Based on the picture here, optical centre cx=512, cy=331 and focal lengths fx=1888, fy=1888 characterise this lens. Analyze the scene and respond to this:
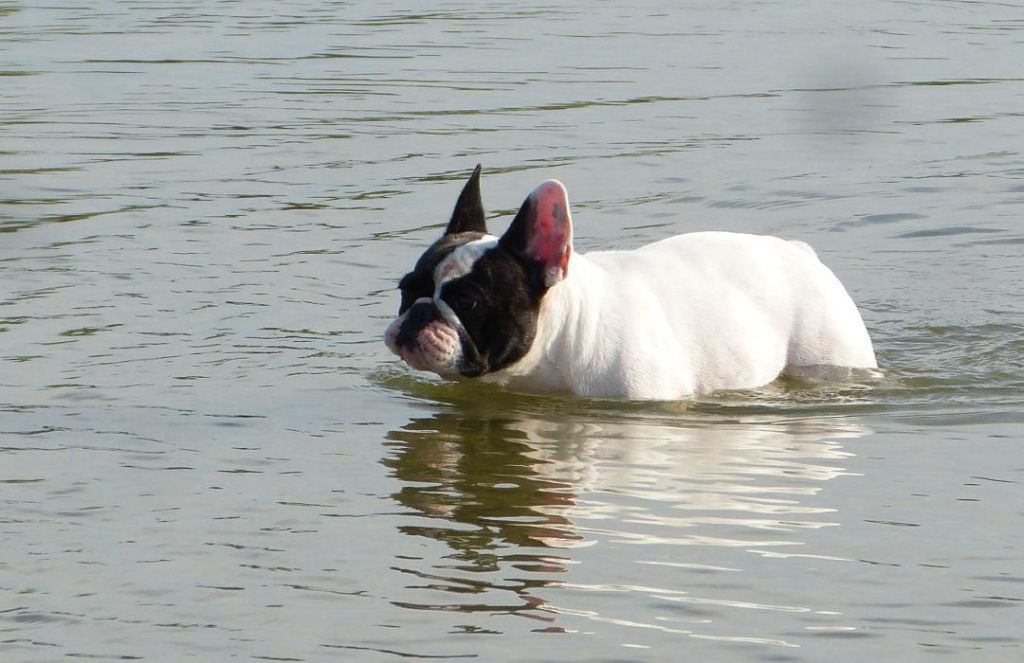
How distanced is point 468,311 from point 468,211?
72 centimetres

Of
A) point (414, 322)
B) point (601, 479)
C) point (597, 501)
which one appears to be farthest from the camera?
point (414, 322)

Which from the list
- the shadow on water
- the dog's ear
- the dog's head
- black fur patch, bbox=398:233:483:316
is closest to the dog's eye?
the dog's head

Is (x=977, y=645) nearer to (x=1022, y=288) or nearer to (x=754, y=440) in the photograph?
(x=754, y=440)

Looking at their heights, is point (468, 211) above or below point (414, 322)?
above

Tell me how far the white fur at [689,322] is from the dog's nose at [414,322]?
513mm

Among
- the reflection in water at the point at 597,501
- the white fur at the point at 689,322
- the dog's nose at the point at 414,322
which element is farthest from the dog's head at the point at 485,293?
the reflection in water at the point at 597,501

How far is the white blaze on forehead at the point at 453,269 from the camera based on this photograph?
7.95 meters

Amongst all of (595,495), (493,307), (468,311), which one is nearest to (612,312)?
(493,307)

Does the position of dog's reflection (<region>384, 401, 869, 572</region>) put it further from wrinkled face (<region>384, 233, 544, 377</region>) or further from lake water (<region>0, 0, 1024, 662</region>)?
wrinkled face (<region>384, 233, 544, 377</region>)

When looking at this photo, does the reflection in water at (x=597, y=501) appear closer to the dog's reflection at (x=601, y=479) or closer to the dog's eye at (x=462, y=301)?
the dog's reflection at (x=601, y=479)

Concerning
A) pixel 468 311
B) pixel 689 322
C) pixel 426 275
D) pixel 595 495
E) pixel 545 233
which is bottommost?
pixel 595 495

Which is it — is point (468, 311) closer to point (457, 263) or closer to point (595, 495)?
point (457, 263)

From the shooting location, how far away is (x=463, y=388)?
355 inches

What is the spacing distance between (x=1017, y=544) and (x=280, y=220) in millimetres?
7496
